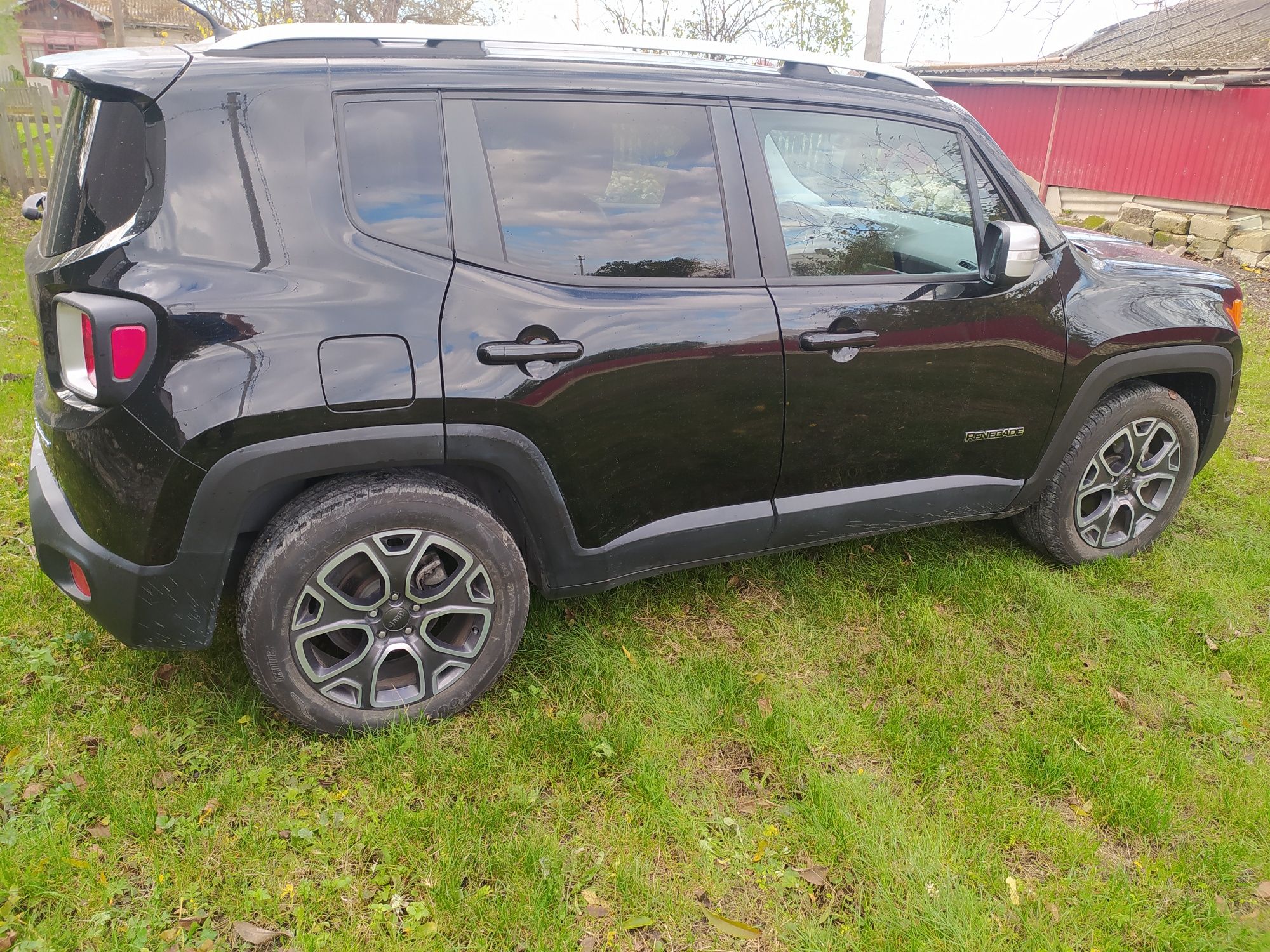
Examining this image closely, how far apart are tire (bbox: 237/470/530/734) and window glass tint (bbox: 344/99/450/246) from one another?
70 centimetres

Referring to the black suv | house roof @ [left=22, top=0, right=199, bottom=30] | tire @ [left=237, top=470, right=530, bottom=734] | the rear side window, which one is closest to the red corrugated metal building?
the black suv

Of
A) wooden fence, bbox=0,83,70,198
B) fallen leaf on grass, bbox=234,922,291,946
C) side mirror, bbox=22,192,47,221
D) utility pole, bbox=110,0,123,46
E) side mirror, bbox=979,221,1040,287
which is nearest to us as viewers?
fallen leaf on grass, bbox=234,922,291,946

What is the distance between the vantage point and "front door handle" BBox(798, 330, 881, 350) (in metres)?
2.82

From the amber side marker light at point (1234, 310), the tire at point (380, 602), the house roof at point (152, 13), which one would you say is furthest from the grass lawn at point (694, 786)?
the house roof at point (152, 13)

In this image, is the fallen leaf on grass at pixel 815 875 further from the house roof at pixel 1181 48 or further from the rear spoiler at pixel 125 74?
the house roof at pixel 1181 48

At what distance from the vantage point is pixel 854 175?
306 centimetres

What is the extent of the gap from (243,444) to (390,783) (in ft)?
3.45

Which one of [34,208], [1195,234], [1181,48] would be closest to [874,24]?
[1195,234]

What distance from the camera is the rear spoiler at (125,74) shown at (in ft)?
6.98

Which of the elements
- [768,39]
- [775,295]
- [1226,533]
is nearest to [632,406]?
[775,295]

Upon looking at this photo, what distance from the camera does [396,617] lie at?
2537 mm

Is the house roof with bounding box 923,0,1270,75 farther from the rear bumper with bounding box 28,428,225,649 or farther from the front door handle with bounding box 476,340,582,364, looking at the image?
the rear bumper with bounding box 28,428,225,649

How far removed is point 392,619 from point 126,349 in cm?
100

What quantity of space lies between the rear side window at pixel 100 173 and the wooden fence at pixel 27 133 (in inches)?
378
